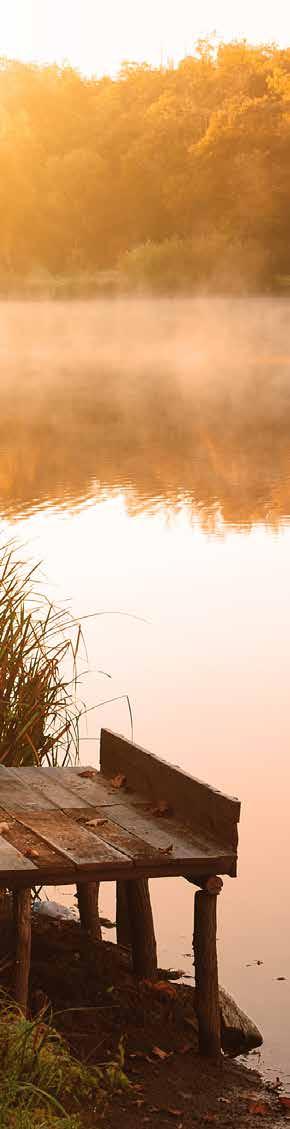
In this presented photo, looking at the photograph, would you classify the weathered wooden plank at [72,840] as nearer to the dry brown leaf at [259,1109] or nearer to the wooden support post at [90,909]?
the wooden support post at [90,909]

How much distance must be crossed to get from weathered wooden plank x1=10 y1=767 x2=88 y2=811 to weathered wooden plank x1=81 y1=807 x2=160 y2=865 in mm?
135

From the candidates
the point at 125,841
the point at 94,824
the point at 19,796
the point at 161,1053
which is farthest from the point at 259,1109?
the point at 19,796

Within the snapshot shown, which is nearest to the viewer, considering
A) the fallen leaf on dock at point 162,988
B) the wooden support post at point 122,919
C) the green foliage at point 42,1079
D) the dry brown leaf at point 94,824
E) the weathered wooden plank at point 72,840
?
the green foliage at point 42,1079

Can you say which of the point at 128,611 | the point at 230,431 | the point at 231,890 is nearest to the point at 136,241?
the point at 230,431

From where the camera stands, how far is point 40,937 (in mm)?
5508

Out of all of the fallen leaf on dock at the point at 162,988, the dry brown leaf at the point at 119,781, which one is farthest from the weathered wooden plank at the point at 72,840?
the fallen leaf on dock at the point at 162,988

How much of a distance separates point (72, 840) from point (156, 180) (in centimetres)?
7671

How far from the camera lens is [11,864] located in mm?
4594

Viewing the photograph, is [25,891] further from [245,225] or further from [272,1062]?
[245,225]

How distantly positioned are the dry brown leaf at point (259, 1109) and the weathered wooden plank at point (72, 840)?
0.79m

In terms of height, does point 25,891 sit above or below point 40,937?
above

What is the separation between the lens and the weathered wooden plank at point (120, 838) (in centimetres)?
483

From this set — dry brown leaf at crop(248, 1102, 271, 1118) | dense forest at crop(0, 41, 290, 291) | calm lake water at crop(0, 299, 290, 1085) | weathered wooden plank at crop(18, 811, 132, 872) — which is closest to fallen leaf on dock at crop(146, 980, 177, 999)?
calm lake water at crop(0, 299, 290, 1085)

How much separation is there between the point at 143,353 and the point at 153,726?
4659cm
